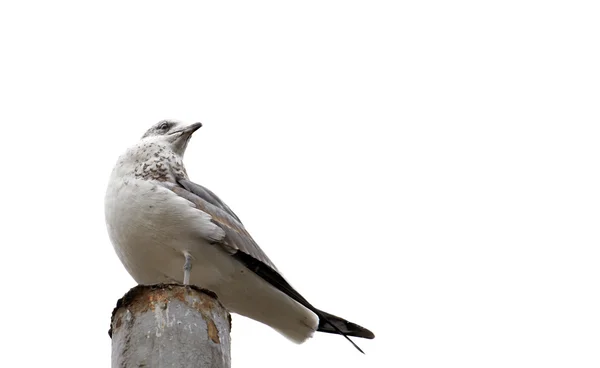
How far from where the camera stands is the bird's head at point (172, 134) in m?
7.07

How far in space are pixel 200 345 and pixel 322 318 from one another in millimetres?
2310

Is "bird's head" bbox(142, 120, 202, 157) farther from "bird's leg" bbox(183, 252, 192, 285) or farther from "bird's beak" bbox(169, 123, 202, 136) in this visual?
"bird's leg" bbox(183, 252, 192, 285)

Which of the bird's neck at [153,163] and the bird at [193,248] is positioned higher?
the bird's neck at [153,163]

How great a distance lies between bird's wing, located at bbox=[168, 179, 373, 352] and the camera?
6191 millimetres

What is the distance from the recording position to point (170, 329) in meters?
4.30

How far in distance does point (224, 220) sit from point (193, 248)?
0.40 m

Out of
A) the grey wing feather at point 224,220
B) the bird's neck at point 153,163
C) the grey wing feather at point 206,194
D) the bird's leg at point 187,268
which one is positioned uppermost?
the bird's neck at point 153,163

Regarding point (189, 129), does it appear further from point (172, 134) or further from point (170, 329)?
point (170, 329)

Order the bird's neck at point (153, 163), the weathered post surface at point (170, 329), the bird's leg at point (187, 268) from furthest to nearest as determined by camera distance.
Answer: the bird's neck at point (153, 163) → the bird's leg at point (187, 268) → the weathered post surface at point (170, 329)

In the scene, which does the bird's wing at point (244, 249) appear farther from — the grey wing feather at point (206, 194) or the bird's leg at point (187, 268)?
the bird's leg at point (187, 268)

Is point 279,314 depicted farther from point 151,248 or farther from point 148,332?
point 148,332

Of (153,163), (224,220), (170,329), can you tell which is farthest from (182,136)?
(170,329)

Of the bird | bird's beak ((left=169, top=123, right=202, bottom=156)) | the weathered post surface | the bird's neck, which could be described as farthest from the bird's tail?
the weathered post surface

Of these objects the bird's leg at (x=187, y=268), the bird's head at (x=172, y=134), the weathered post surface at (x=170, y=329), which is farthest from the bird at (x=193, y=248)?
the weathered post surface at (x=170, y=329)
